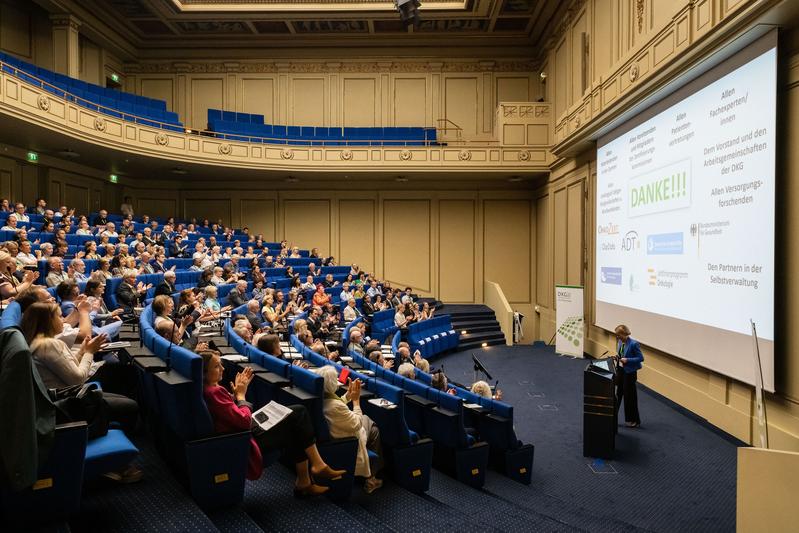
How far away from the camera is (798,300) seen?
4.45 meters

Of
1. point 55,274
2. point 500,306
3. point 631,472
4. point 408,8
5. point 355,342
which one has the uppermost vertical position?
point 408,8

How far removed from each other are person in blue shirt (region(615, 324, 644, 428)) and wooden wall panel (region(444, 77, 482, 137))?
9496 millimetres

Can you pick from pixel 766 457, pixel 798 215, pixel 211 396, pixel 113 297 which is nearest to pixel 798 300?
pixel 798 215

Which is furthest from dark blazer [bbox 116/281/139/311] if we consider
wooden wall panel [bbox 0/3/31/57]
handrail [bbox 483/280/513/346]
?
wooden wall panel [bbox 0/3/31/57]

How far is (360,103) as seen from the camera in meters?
14.0

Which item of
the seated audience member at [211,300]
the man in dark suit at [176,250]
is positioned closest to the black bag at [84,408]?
the seated audience member at [211,300]

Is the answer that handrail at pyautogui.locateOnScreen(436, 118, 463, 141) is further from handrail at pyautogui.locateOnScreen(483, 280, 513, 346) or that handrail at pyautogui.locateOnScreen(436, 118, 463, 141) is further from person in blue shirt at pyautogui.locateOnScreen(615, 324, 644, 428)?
person in blue shirt at pyautogui.locateOnScreen(615, 324, 644, 428)

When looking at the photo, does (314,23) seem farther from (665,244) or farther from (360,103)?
(665,244)

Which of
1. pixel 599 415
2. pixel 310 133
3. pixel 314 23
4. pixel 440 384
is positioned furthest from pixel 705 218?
pixel 314 23

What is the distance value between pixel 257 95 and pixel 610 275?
35.0ft

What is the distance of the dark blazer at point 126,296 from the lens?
5727mm

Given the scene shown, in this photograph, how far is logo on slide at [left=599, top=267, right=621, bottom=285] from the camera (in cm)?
771

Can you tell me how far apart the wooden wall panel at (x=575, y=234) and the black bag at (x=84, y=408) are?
8.82 metres

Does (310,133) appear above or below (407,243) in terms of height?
above
